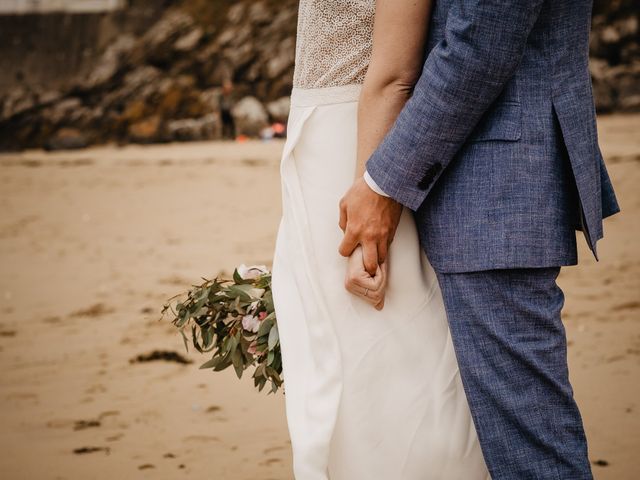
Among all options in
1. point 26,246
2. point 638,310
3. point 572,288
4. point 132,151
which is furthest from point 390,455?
point 132,151

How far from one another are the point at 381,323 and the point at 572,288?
12.8ft

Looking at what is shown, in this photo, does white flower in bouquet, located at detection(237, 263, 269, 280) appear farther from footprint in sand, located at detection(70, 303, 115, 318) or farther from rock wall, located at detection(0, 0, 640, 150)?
rock wall, located at detection(0, 0, 640, 150)

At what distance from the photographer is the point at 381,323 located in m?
1.45

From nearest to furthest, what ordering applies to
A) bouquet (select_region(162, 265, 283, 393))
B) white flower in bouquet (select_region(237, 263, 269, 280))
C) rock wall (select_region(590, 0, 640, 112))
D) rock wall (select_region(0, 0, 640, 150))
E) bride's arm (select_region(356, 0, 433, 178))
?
bride's arm (select_region(356, 0, 433, 178)), bouquet (select_region(162, 265, 283, 393)), white flower in bouquet (select_region(237, 263, 269, 280)), rock wall (select_region(590, 0, 640, 112)), rock wall (select_region(0, 0, 640, 150))

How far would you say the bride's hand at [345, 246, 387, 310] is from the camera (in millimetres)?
1401

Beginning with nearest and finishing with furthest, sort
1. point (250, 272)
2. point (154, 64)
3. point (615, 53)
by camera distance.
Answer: point (250, 272) < point (615, 53) < point (154, 64)

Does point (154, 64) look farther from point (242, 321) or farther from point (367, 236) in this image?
point (367, 236)

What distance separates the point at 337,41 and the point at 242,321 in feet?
2.40

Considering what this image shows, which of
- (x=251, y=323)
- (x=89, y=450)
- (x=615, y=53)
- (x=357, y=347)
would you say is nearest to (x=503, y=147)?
(x=357, y=347)

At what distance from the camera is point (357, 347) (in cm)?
145

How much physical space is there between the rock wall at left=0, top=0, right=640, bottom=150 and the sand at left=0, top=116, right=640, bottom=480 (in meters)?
12.9

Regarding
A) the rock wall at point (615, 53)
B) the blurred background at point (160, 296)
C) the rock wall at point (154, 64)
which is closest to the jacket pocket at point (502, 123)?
the blurred background at point (160, 296)

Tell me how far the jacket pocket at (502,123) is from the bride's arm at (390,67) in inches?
6.5

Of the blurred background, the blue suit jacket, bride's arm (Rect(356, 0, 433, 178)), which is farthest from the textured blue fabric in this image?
the blurred background
